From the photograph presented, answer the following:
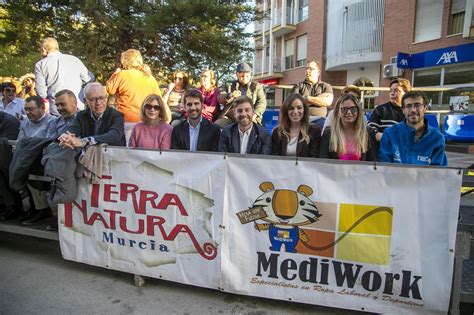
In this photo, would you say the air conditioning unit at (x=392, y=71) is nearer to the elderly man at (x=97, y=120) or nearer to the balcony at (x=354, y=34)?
the balcony at (x=354, y=34)

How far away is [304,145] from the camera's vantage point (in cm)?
348

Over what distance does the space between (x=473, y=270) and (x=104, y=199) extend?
3.43 metres

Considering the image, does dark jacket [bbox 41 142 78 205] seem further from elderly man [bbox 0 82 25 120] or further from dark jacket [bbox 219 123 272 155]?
elderly man [bbox 0 82 25 120]

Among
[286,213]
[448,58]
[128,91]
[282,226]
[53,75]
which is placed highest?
[448,58]

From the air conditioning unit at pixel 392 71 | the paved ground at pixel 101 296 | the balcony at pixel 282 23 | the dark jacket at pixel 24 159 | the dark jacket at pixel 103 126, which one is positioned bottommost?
the paved ground at pixel 101 296

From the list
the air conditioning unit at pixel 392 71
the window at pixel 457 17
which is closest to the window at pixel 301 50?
the air conditioning unit at pixel 392 71

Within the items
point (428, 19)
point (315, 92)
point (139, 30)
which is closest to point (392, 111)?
point (315, 92)

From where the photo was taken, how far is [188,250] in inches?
124

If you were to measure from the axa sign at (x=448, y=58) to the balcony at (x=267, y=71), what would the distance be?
14.7 meters

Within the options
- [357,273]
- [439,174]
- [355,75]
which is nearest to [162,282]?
[357,273]

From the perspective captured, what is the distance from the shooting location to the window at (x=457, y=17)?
14477mm

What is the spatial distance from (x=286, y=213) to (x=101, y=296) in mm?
1825

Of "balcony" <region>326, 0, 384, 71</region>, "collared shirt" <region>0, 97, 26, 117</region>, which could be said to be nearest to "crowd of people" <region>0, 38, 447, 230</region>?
"collared shirt" <region>0, 97, 26, 117</region>

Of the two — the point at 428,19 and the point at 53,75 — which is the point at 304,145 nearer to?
the point at 53,75
